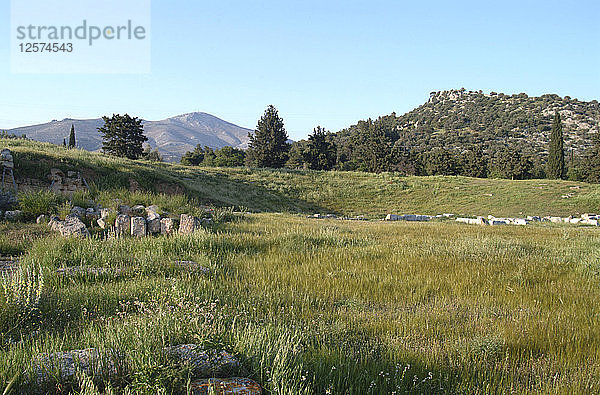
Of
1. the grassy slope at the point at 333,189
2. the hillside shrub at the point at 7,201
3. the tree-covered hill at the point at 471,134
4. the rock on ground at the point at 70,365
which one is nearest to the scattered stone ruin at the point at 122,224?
the hillside shrub at the point at 7,201

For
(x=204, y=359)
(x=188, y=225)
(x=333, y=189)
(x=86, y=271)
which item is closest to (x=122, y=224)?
(x=188, y=225)

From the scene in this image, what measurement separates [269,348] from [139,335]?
1.03 m

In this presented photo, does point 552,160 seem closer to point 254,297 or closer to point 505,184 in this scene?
point 505,184

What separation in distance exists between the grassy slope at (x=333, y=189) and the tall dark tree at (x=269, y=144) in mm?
24583

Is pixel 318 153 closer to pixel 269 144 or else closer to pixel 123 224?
pixel 269 144

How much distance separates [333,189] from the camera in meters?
41.1

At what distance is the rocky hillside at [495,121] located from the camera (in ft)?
367

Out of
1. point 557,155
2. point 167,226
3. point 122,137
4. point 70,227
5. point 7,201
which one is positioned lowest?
point 167,226

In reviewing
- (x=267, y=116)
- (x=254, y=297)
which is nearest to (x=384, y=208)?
(x=254, y=297)

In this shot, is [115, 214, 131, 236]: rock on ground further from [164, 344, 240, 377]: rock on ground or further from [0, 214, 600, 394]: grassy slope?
[164, 344, 240, 377]: rock on ground

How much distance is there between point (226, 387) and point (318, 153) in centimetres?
6906

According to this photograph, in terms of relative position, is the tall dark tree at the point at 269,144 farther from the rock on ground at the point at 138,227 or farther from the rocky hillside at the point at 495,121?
the rock on ground at the point at 138,227

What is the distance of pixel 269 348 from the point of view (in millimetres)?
2889

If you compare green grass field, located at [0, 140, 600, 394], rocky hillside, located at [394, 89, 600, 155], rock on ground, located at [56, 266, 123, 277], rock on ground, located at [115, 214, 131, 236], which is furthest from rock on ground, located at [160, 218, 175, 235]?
rocky hillside, located at [394, 89, 600, 155]
